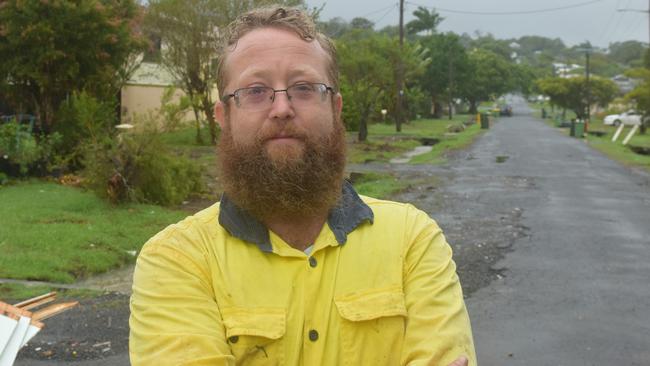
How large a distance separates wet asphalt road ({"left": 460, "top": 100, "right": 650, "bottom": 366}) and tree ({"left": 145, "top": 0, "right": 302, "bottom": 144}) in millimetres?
12414

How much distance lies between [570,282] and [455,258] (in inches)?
58.9

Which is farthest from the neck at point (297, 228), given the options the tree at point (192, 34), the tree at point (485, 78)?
the tree at point (485, 78)

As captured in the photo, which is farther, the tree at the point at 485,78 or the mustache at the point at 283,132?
the tree at the point at 485,78

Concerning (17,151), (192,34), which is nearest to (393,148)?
(192,34)

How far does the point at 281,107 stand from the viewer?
2307mm

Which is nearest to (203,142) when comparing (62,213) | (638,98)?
(62,213)

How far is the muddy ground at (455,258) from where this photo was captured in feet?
19.7

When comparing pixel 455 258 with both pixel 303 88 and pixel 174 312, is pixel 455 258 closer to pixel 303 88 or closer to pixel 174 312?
pixel 303 88

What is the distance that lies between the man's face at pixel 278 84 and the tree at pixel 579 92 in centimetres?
6705

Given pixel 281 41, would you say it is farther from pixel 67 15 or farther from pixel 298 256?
pixel 67 15

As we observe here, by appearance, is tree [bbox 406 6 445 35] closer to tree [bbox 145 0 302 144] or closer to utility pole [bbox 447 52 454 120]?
utility pole [bbox 447 52 454 120]

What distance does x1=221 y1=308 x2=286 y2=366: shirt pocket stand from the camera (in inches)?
87.8

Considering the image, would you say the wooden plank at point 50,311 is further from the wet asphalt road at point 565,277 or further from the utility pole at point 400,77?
the utility pole at point 400,77

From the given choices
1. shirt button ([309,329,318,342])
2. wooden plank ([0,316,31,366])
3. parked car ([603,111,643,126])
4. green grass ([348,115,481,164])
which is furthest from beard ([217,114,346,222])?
parked car ([603,111,643,126])
